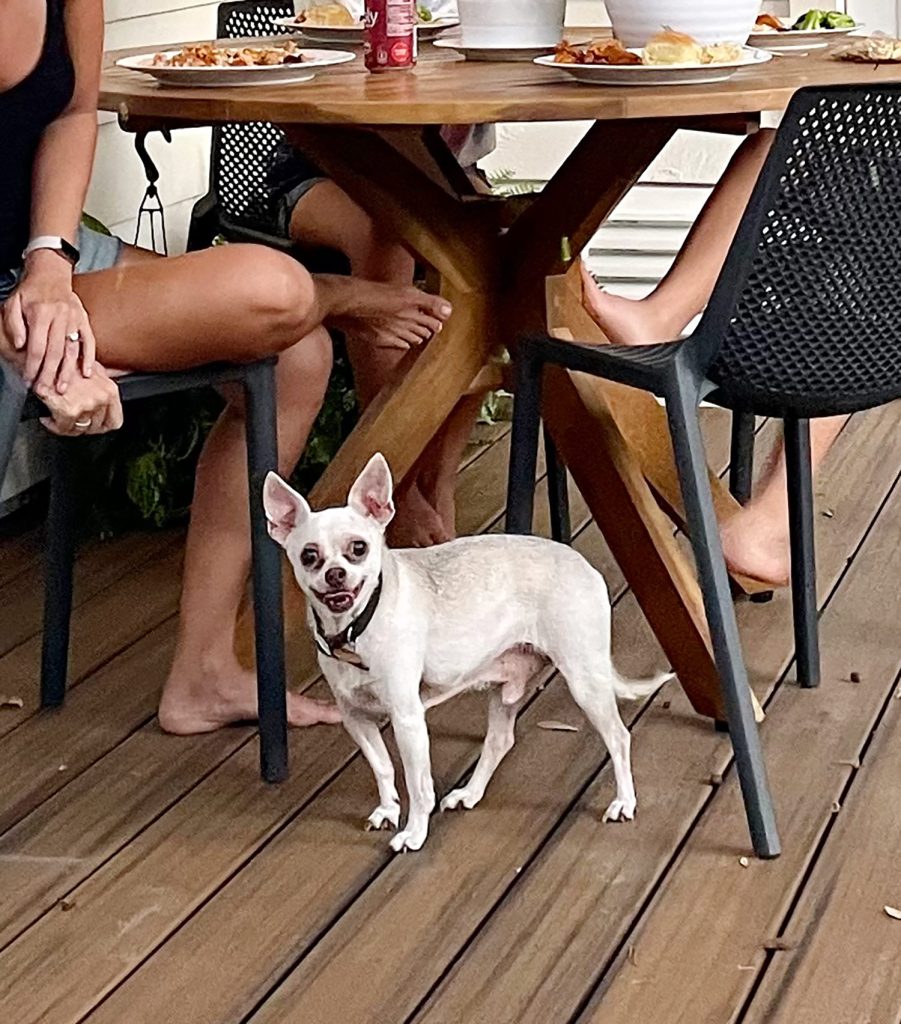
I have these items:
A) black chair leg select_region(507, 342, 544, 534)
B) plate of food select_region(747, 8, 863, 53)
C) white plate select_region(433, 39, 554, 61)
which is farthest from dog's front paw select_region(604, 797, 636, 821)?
plate of food select_region(747, 8, 863, 53)

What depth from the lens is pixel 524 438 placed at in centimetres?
222

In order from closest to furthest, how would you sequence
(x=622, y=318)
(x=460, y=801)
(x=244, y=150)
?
(x=460, y=801)
(x=622, y=318)
(x=244, y=150)

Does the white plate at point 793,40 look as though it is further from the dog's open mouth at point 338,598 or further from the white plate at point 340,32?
the dog's open mouth at point 338,598

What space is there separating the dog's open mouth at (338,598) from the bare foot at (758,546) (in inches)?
32.7

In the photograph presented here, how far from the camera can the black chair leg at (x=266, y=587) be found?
6.89 ft

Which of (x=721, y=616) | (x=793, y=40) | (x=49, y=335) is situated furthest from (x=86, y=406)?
(x=793, y=40)

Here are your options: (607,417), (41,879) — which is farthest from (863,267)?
(41,879)

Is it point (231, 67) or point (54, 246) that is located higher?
point (231, 67)

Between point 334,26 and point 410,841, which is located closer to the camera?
point 410,841

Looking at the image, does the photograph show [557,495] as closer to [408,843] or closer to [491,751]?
[491,751]

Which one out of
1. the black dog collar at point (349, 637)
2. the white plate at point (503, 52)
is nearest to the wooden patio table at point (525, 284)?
the white plate at point (503, 52)

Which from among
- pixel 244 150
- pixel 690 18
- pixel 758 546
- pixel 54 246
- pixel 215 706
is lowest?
pixel 215 706

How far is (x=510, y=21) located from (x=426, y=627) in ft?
2.93

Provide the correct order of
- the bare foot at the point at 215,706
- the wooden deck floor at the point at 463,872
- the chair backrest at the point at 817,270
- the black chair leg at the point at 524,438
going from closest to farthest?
the wooden deck floor at the point at 463,872 < the chair backrest at the point at 817,270 < the black chair leg at the point at 524,438 < the bare foot at the point at 215,706
